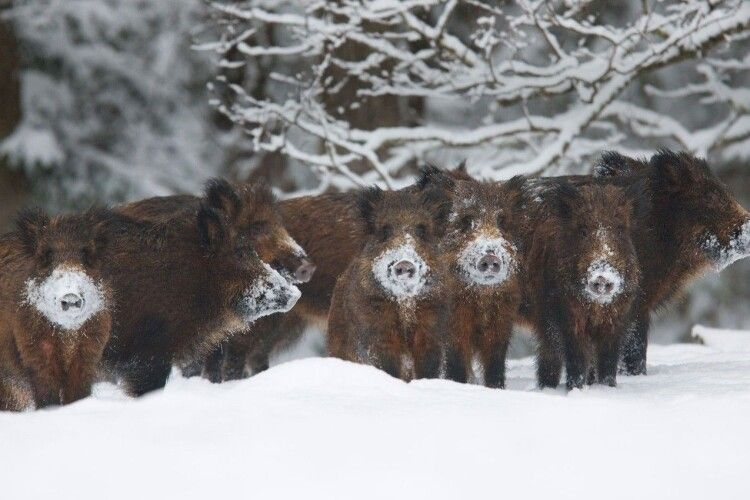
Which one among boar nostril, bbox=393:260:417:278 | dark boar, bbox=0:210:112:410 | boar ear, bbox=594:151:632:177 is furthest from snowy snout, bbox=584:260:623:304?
dark boar, bbox=0:210:112:410

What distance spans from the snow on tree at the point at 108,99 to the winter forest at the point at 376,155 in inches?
1.3

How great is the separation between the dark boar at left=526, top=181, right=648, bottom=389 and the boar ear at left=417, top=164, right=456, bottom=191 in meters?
0.64

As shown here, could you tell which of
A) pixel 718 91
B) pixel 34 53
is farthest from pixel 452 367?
pixel 34 53

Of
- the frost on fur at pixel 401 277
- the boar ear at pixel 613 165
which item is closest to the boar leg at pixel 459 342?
the frost on fur at pixel 401 277

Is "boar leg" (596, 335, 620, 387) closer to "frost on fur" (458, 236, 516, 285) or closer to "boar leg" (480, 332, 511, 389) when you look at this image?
"boar leg" (480, 332, 511, 389)

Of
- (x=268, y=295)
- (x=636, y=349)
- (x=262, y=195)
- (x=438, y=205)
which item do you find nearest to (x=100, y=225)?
(x=268, y=295)

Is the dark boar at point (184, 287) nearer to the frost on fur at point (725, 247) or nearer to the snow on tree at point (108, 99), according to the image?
the frost on fur at point (725, 247)

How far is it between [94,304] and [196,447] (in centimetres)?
197

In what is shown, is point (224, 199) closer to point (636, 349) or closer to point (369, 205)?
point (369, 205)

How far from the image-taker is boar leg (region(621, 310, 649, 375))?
9.07 m

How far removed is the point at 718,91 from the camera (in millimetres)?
15336

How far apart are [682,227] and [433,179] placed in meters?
1.78

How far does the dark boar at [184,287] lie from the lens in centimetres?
782

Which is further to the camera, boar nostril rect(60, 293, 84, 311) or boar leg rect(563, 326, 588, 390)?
boar leg rect(563, 326, 588, 390)
